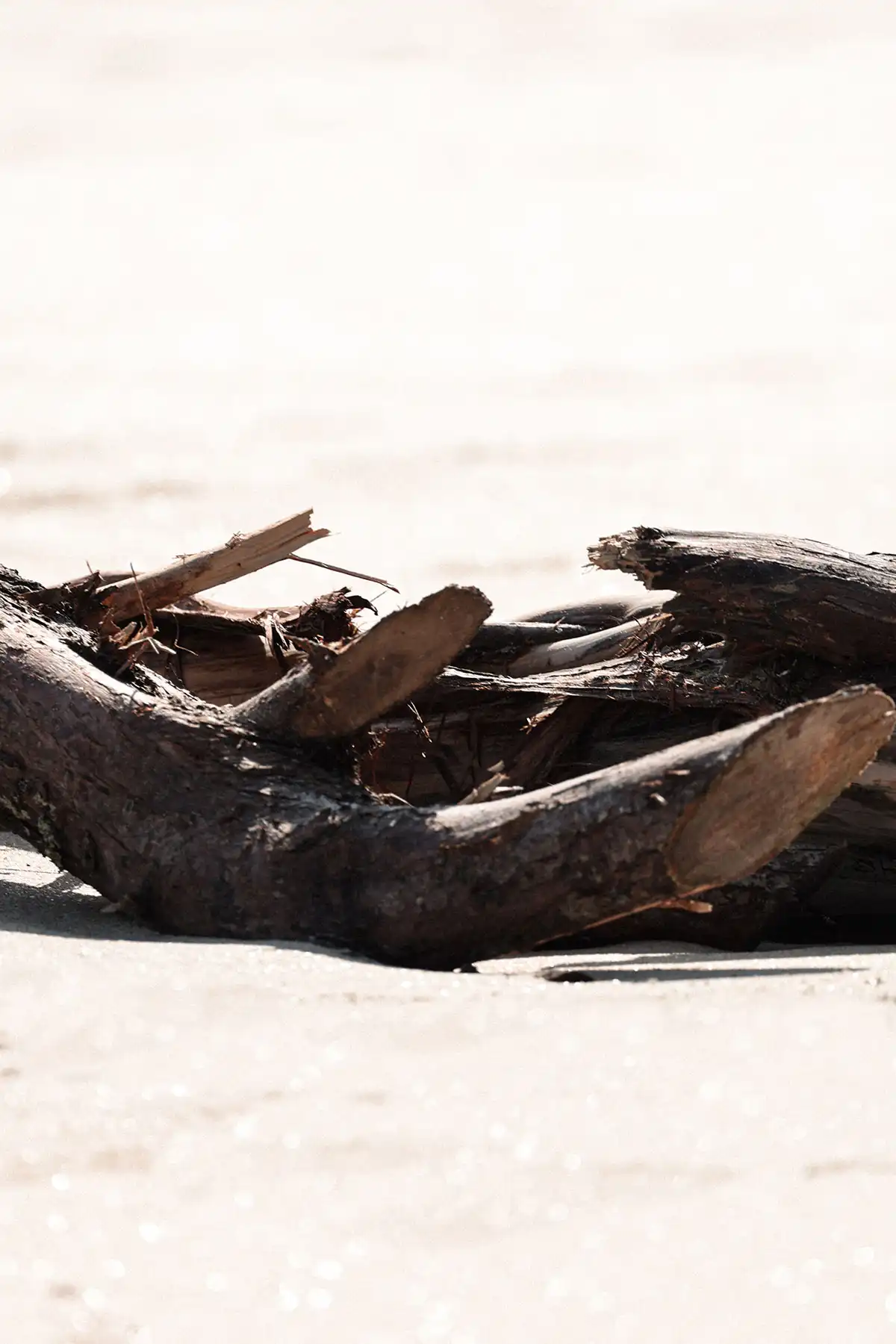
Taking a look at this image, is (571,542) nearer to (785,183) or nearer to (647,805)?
(647,805)

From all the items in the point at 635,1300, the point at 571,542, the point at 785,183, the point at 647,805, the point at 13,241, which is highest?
the point at 785,183

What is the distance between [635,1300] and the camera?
1.71 metres

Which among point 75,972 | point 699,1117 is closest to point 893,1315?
point 699,1117

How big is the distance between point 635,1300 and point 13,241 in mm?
19816

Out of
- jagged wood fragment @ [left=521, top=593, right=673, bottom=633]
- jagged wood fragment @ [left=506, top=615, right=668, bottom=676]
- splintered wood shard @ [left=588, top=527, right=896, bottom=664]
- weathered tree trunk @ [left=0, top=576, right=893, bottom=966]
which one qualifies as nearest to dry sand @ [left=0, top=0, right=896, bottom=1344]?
weathered tree trunk @ [left=0, top=576, right=893, bottom=966]

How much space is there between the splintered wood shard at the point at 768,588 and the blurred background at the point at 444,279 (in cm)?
209

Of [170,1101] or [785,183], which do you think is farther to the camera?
[785,183]

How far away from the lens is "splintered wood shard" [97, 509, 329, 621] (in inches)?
159

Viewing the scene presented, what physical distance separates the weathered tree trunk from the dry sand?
149 mm

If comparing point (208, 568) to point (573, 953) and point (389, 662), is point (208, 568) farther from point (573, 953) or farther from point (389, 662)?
point (573, 953)

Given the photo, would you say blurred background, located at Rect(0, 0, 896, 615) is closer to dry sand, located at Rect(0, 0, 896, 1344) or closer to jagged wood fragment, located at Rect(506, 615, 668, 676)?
dry sand, located at Rect(0, 0, 896, 1344)

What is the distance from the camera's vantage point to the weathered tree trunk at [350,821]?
281cm

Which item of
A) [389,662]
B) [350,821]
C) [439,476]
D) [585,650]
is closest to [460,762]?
[585,650]

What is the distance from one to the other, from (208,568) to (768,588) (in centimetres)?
146
